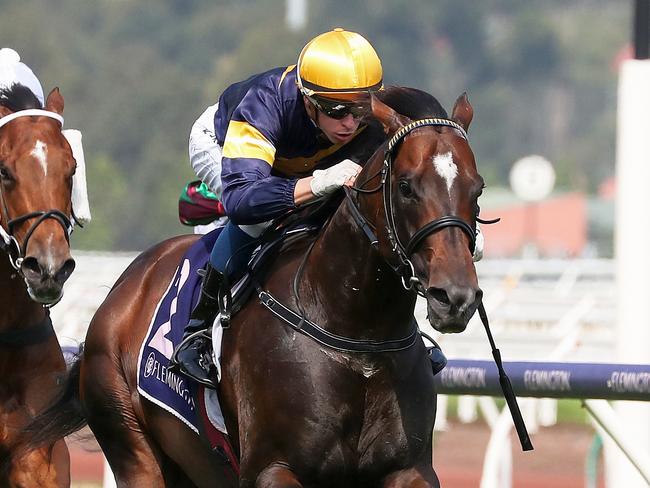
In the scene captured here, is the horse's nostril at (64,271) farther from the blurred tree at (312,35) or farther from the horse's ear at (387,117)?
the blurred tree at (312,35)

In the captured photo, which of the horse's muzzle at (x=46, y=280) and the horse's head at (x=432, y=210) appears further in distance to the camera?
the horse's muzzle at (x=46, y=280)

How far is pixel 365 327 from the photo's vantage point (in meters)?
4.54

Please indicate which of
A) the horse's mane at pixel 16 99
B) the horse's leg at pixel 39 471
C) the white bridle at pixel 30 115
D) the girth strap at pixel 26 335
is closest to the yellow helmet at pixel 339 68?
the white bridle at pixel 30 115

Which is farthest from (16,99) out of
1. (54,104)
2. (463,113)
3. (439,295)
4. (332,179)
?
(439,295)

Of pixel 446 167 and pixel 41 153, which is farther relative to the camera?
pixel 41 153

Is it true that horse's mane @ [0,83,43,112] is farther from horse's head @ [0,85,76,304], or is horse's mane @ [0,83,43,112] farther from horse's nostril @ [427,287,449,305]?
horse's nostril @ [427,287,449,305]

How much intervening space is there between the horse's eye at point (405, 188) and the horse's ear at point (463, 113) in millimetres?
303

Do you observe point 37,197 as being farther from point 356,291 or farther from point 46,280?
point 356,291

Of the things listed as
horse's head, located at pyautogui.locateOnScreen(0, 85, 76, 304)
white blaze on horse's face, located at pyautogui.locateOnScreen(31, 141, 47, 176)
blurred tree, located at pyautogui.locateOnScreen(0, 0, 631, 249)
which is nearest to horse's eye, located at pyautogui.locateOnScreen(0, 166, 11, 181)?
horse's head, located at pyautogui.locateOnScreen(0, 85, 76, 304)

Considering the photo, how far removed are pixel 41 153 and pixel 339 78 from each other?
3.82ft

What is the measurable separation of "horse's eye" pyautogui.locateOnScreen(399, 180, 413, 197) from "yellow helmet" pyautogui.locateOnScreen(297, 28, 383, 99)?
22.1 inches

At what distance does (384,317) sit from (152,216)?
59843 millimetres

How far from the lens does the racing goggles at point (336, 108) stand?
4.70 metres

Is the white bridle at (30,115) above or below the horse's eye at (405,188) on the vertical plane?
above
